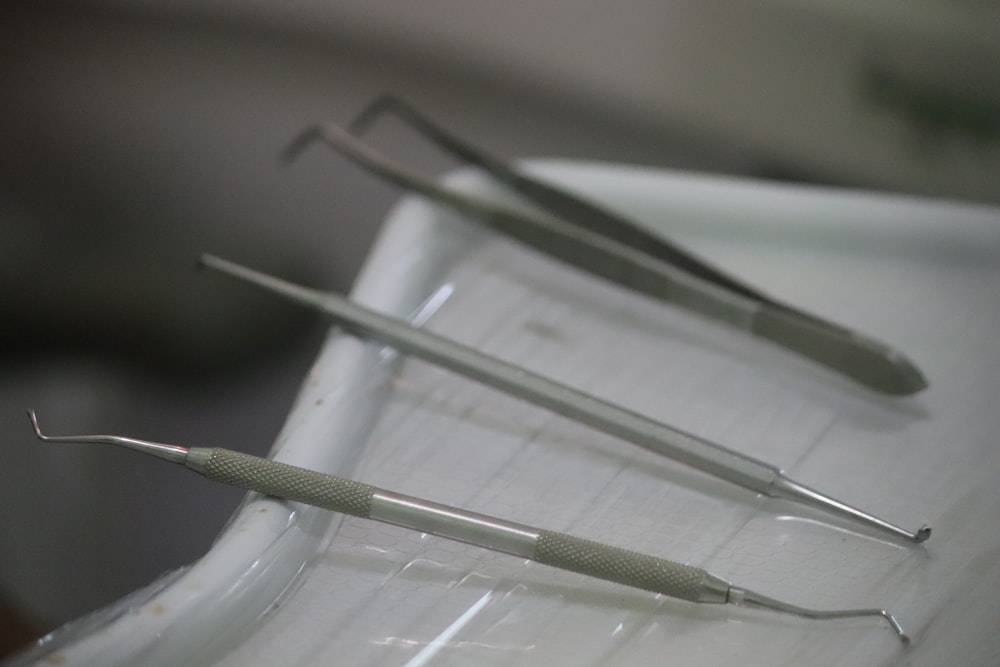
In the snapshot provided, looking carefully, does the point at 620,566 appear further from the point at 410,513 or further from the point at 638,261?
the point at 638,261

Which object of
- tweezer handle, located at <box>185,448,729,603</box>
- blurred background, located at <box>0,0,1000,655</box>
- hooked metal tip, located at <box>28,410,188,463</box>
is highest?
blurred background, located at <box>0,0,1000,655</box>

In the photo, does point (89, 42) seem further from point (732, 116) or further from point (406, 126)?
point (732, 116)

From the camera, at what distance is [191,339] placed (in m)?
0.51

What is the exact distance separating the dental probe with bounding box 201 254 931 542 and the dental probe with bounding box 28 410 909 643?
0.05 metres

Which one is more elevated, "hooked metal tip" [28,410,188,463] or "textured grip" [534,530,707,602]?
"hooked metal tip" [28,410,188,463]

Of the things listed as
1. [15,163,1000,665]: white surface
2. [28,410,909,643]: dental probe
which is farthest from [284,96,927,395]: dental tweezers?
[28,410,909,643]: dental probe

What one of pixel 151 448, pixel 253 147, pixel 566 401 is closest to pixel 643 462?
pixel 566 401

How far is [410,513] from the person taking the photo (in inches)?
10.8

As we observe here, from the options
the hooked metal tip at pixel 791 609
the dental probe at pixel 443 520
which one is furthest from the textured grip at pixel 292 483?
the hooked metal tip at pixel 791 609

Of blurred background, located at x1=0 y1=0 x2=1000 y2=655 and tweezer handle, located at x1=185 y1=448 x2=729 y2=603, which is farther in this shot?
blurred background, located at x1=0 y1=0 x2=1000 y2=655

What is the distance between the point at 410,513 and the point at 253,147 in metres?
0.45

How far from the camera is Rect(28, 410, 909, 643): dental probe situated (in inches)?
10.5

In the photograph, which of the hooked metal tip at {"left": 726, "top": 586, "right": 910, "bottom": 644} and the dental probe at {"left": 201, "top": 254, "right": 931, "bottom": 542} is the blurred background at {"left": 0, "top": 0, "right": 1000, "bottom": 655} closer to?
the dental probe at {"left": 201, "top": 254, "right": 931, "bottom": 542}

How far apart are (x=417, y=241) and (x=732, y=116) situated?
0.38 meters
